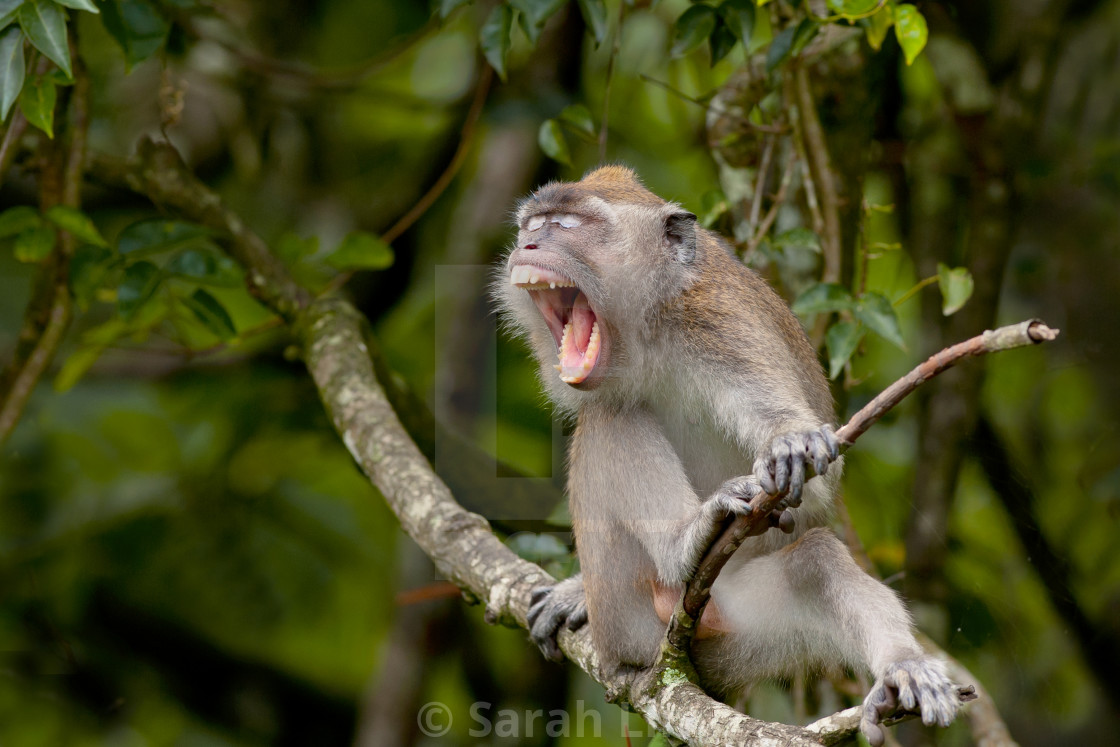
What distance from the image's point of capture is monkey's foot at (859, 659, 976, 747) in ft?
8.55

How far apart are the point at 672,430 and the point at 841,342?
679mm

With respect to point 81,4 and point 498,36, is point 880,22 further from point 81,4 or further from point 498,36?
point 81,4

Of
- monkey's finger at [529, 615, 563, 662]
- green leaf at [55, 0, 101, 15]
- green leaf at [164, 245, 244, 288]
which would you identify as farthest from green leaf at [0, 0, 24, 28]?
monkey's finger at [529, 615, 563, 662]

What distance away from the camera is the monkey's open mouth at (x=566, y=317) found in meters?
3.53

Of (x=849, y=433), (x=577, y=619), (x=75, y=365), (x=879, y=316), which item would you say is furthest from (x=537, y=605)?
(x=75, y=365)

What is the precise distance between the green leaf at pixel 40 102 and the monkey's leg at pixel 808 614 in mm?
2558

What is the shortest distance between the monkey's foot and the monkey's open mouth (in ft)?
4.40

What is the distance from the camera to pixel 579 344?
3.65m

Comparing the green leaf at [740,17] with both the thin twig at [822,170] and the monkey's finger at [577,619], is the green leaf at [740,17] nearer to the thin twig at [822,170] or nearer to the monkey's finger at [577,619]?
the thin twig at [822,170]

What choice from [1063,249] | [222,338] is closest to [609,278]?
[222,338]

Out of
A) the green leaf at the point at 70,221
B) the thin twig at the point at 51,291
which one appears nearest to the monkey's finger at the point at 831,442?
the green leaf at the point at 70,221

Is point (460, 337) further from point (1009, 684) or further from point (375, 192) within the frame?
point (1009, 684)

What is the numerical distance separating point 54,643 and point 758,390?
4975mm

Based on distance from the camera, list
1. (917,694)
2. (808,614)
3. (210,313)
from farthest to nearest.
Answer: (210,313)
(808,614)
(917,694)
